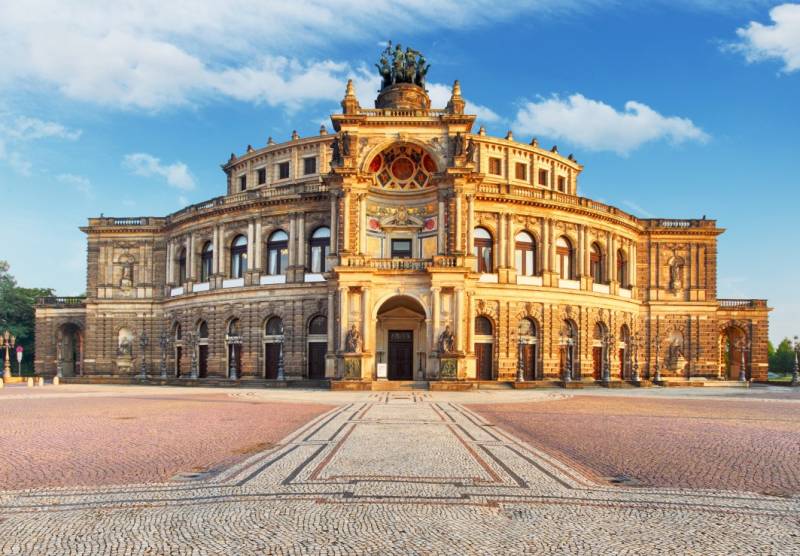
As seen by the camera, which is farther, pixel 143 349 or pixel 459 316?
pixel 143 349

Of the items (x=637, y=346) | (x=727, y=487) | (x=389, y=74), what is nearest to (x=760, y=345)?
(x=637, y=346)

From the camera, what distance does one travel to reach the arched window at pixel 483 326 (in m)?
47.7

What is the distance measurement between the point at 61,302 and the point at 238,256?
22128mm

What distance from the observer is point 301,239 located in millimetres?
49406

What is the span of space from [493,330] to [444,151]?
13798 millimetres

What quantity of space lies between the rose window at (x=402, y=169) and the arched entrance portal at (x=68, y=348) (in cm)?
3640

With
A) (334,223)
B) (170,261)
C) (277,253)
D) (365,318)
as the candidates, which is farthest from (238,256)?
(365,318)

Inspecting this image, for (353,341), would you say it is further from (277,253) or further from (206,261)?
(206,261)

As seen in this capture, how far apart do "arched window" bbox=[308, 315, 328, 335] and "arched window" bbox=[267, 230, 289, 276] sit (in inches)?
188

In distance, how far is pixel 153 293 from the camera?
191 feet

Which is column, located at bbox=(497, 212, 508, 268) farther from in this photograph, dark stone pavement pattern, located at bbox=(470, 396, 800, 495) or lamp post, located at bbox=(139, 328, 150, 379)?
Result: lamp post, located at bbox=(139, 328, 150, 379)

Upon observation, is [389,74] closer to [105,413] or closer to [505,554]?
[105,413]

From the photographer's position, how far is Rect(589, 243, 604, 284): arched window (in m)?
52.9

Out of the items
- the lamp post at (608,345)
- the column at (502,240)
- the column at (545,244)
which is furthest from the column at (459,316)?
the lamp post at (608,345)
